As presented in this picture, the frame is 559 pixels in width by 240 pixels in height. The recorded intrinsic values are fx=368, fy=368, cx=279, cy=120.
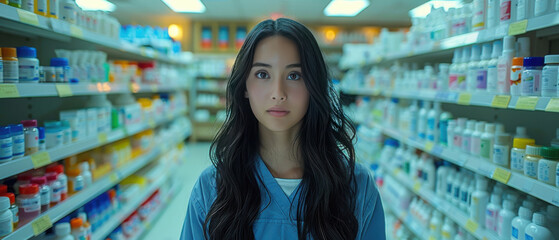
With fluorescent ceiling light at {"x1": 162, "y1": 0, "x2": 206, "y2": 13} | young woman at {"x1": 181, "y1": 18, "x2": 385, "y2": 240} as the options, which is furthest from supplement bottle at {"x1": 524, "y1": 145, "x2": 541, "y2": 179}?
fluorescent ceiling light at {"x1": 162, "y1": 0, "x2": 206, "y2": 13}

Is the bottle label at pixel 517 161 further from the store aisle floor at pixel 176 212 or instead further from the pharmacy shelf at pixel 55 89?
the store aisle floor at pixel 176 212

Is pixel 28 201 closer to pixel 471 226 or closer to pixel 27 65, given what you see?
pixel 27 65

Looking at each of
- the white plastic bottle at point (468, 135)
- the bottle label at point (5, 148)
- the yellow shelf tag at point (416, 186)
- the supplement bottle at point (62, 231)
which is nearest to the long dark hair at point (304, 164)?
the bottle label at point (5, 148)

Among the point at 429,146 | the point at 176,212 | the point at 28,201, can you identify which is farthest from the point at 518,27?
the point at 176,212

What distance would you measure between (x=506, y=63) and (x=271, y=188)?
1.35 metres

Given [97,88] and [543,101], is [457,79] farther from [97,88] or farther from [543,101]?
[97,88]

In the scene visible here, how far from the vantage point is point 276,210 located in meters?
1.27

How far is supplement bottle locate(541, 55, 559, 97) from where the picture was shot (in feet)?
4.91

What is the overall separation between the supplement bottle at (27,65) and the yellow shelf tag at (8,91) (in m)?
0.16

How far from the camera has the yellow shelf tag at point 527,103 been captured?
1531mm

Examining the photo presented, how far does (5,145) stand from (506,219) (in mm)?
2388

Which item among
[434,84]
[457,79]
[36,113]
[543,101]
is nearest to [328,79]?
[543,101]

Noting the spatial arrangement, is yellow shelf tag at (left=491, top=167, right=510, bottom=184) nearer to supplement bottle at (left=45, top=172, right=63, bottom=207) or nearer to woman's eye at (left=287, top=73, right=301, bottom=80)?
woman's eye at (left=287, top=73, right=301, bottom=80)

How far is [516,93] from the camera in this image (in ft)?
5.61
